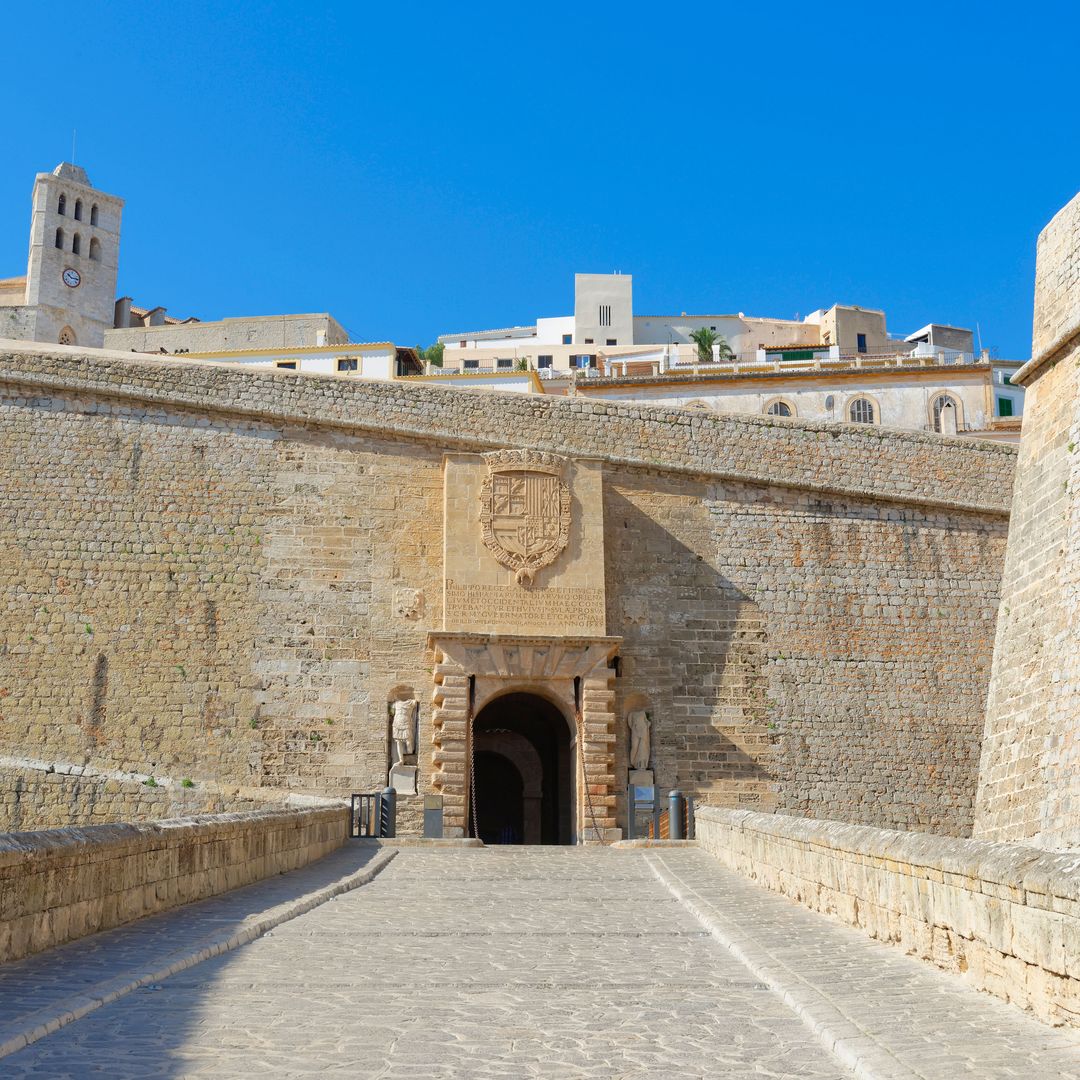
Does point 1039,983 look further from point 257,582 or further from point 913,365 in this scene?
point 913,365

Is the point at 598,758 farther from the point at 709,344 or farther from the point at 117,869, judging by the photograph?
the point at 709,344

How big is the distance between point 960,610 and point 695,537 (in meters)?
3.91

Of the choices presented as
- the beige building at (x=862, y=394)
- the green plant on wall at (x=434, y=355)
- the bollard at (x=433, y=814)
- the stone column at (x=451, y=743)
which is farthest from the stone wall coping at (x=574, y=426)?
the green plant on wall at (x=434, y=355)

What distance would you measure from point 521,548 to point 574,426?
2253mm

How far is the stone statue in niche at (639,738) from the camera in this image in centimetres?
1808

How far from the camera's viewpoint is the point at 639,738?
714 inches

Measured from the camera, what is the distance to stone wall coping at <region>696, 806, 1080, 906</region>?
4.74 meters

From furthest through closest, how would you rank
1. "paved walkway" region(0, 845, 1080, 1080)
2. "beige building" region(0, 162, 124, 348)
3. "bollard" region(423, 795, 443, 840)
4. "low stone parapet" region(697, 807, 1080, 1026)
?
"beige building" region(0, 162, 124, 348) → "bollard" region(423, 795, 443, 840) → "low stone parapet" region(697, 807, 1080, 1026) → "paved walkway" region(0, 845, 1080, 1080)

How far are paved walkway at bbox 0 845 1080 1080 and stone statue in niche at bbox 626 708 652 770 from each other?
359 inches

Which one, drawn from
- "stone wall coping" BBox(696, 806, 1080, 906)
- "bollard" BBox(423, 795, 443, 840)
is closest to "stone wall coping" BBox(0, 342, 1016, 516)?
"bollard" BBox(423, 795, 443, 840)

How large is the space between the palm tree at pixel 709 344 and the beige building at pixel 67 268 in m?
25.4

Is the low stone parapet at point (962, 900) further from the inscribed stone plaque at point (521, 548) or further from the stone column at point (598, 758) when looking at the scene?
the inscribed stone plaque at point (521, 548)

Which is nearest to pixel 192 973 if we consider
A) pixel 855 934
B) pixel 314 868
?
pixel 855 934

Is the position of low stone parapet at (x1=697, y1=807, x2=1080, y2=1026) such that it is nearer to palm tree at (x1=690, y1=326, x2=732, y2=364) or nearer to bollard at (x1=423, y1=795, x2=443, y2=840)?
bollard at (x1=423, y1=795, x2=443, y2=840)
